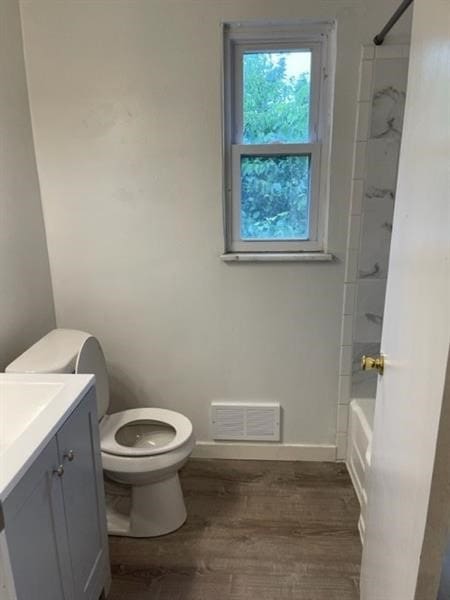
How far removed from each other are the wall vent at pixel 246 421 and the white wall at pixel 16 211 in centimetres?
98

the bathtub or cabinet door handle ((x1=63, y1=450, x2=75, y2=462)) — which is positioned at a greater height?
cabinet door handle ((x1=63, y1=450, x2=75, y2=462))

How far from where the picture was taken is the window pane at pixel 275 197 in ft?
6.83

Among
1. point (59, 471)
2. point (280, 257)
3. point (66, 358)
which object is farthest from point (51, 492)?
point (280, 257)

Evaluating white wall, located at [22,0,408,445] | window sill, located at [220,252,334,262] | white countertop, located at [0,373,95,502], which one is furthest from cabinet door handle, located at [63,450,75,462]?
window sill, located at [220,252,334,262]

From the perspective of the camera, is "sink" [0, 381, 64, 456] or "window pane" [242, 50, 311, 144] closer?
"sink" [0, 381, 64, 456]

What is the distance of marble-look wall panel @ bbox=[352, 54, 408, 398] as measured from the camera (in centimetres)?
190

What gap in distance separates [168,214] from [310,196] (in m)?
0.66

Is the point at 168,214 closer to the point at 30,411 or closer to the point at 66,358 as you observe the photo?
the point at 66,358

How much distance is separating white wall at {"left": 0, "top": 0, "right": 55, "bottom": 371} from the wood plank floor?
0.98 meters

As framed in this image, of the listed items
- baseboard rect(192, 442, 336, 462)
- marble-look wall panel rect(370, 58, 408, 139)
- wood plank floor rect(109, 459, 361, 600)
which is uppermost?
marble-look wall panel rect(370, 58, 408, 139)

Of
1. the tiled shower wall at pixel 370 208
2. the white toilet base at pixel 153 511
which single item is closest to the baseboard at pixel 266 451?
the tiled shower wall at pixel 370 208

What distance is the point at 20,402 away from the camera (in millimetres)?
1386

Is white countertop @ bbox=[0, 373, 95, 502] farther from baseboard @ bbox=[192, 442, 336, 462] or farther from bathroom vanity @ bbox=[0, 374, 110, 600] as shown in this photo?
baseboard @ bbox=[192, 442, 336, 462]

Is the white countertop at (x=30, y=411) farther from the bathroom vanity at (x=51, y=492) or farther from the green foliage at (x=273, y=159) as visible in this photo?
the green foliage at (x=273, y=159)
